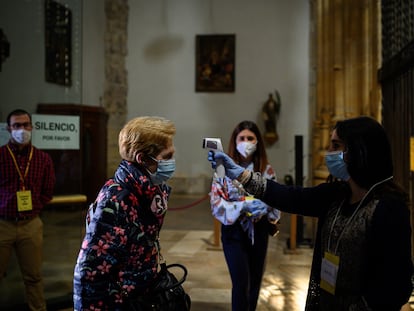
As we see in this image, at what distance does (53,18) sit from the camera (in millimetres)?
5281

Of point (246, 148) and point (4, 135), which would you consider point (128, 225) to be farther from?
point (4, 135)

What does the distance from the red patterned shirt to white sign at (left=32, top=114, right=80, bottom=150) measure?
19 centimetres

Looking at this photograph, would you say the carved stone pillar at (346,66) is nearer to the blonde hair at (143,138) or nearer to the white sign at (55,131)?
the white sign at (55,131)

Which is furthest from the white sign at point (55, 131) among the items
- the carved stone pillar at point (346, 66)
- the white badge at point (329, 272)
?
the carved stone pillar at point (346, 66)

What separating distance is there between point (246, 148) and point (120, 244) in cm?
155

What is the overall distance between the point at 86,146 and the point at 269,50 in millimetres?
5063

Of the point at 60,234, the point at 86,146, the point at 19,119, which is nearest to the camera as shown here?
the point at 19,119

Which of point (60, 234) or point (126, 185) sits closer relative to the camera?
point (126, 185)

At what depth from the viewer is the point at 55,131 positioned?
3.68 metres

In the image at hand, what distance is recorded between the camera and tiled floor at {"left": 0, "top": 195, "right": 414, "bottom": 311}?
374cm

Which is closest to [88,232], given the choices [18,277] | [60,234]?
[18,277]

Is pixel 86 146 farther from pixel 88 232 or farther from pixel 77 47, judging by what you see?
pixel 88 232

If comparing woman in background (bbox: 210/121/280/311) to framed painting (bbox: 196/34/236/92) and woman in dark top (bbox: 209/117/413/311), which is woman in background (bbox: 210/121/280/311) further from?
framed painting (bbox: 196/34/236/92)

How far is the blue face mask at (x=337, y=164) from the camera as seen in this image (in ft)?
5.48
